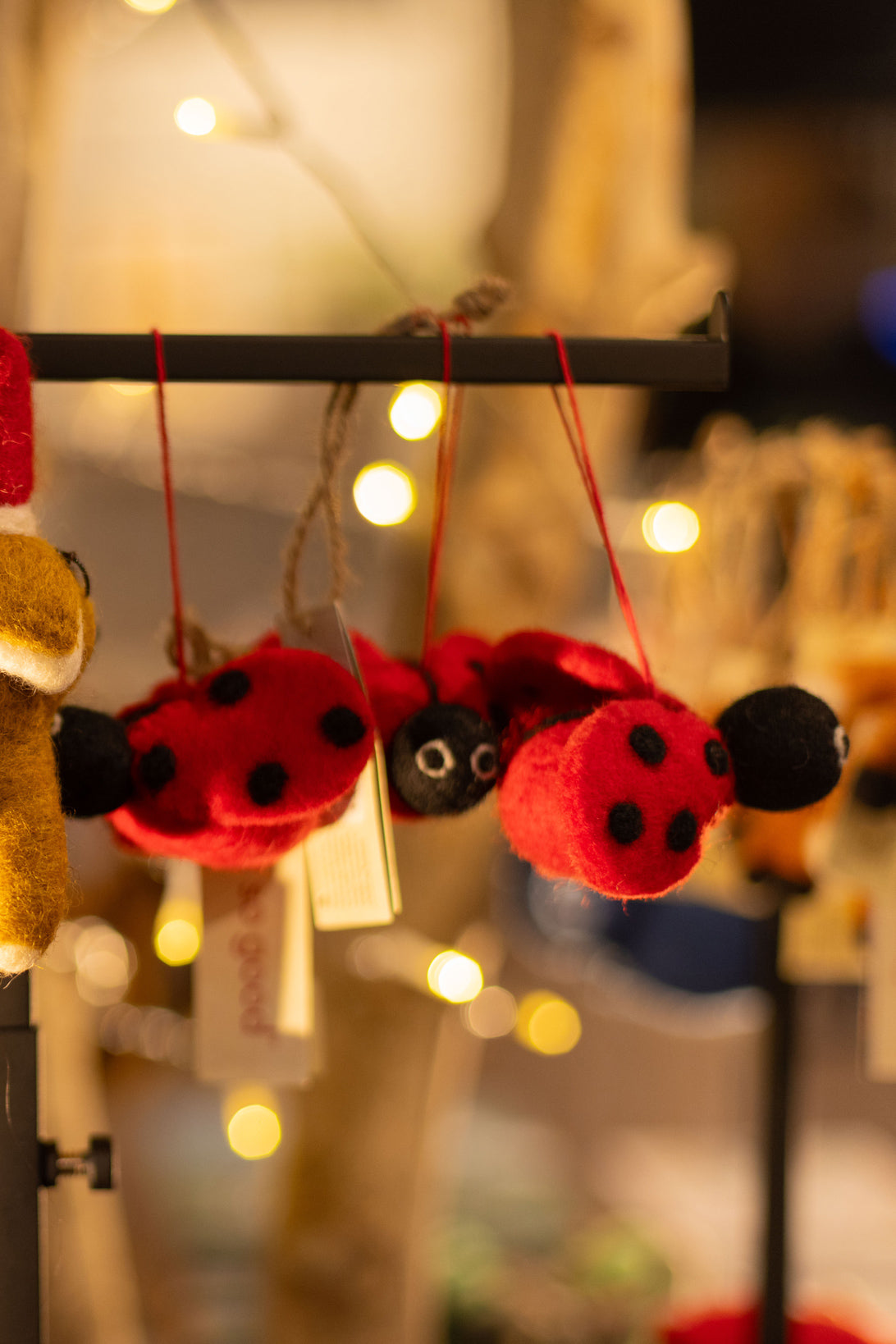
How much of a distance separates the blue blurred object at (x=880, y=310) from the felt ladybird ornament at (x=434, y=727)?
125 cm

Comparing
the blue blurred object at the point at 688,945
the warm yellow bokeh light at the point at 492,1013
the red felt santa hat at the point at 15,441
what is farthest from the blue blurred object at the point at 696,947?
the red felt santa hat at the point at 15,441

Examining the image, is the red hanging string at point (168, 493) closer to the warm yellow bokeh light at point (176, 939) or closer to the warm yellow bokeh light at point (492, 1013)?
the warm yellow bokeh light at point (176, 939)

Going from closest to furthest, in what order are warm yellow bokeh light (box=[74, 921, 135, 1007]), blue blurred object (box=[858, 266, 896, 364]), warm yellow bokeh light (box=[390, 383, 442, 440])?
warm yellow bokeh light (box=[390, 383, 442, 440]) < warm yellow bokeh light (box=[74, 921, 135, 1007]) < blue blurred object (box=[858, 266, 896, 364])

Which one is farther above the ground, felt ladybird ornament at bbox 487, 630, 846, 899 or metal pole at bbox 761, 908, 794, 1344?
felt ladybird ornament at bbox 487, 630, 846, 899

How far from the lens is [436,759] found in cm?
42

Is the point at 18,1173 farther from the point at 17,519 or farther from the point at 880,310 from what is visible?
the point at 880,310

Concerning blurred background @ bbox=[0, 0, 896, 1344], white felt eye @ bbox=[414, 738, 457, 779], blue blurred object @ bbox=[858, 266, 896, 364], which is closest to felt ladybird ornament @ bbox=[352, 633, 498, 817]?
white felt eye @ bbox=[414, 738, 457, 779]

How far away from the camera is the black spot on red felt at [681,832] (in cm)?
38

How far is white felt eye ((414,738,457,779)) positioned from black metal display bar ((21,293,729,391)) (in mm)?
164

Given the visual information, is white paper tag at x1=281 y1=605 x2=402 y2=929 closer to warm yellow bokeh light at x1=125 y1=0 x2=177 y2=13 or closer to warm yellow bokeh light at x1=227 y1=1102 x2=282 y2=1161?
warm yellow bokeh light at x1=227 y1=1102 x2=282 y2=1161

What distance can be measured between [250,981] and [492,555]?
0.53 meters

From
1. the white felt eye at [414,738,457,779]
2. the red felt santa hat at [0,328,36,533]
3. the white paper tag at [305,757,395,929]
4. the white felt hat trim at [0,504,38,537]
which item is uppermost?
the red felt santa hat at [0,328,36,533]

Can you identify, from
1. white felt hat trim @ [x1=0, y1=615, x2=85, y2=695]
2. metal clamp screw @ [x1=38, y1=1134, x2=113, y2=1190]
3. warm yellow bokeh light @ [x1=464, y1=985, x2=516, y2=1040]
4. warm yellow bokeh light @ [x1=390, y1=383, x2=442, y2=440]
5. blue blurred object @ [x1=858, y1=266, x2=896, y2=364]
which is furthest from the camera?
blue blurred object @ [x1=858, y1=266, x2=896, y2=364]

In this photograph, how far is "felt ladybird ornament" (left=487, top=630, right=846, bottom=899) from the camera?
38 centimetres
